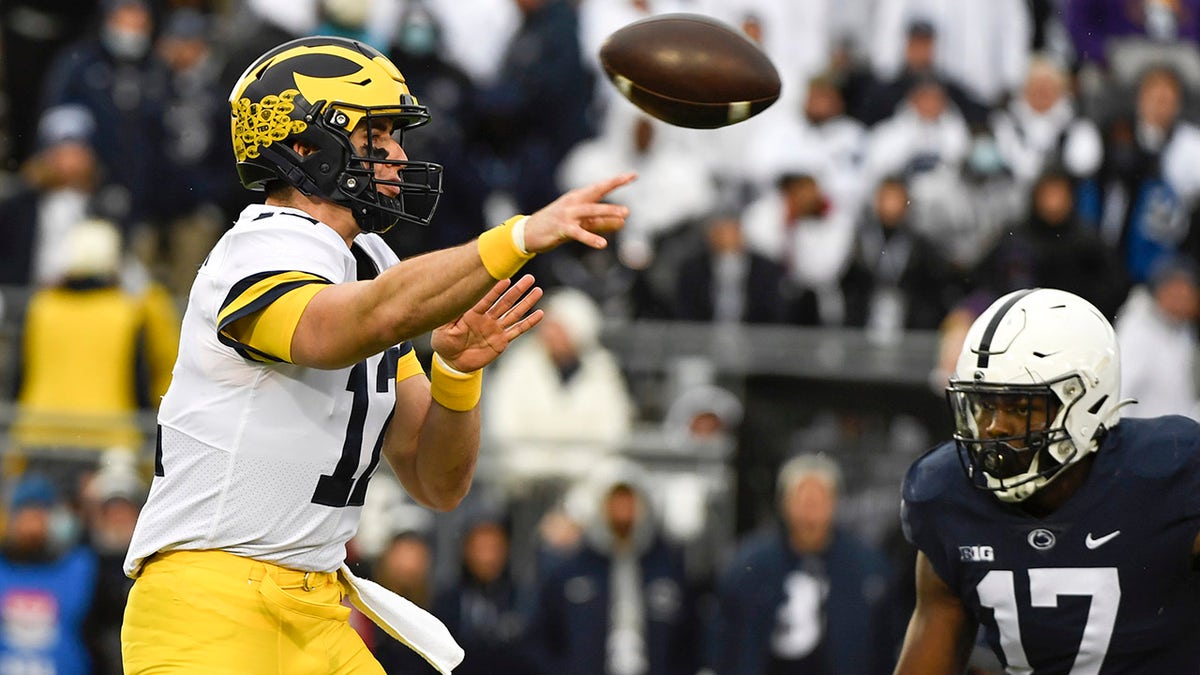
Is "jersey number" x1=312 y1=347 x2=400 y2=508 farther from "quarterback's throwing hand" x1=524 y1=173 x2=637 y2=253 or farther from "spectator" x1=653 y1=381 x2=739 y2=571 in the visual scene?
"spectator" x1=653 y1=381 x2=739 y2=571

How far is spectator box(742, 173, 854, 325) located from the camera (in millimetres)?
9656

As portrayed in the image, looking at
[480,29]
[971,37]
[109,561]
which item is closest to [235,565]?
[109,561]

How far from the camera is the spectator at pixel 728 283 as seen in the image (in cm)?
966

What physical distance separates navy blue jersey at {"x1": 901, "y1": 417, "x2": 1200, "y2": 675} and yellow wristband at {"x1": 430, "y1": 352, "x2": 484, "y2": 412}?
107 cm

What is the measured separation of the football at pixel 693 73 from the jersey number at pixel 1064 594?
1.36m

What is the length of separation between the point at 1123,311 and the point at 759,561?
230cm

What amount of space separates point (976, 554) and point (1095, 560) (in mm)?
265

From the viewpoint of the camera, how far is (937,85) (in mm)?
10328

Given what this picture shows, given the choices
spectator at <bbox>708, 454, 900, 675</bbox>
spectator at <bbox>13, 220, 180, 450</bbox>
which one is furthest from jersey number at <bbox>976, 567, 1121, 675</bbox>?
spectator at <bbox>13, 220, 180, 450</bbox>

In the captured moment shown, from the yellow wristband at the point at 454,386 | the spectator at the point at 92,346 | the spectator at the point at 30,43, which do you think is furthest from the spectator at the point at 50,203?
the yellow wristband at the point at 454,386

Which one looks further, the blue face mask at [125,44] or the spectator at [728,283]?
the blue face mask at [125,44]

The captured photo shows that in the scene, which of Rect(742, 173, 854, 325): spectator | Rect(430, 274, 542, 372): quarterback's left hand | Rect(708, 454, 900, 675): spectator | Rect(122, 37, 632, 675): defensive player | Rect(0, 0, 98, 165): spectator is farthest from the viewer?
Rect(0, 0, 98, 165): spectator

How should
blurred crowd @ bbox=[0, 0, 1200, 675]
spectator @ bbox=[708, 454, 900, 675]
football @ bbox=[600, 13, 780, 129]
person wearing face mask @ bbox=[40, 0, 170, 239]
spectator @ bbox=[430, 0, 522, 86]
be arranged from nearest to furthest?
football @ bbox=[600, 13, 780, 129]
spectator @ bbox=[708, 454, 900, 675]
blurred crowd @ bbox=[0, 0, 1200, 675]
person wearing face mask @ bbox=[40, 0, 170, 239]
spectator @ bbox=[430, 0, 522, 86]

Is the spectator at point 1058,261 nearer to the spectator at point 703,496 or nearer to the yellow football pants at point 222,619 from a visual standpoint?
the spectator at point 703,496
